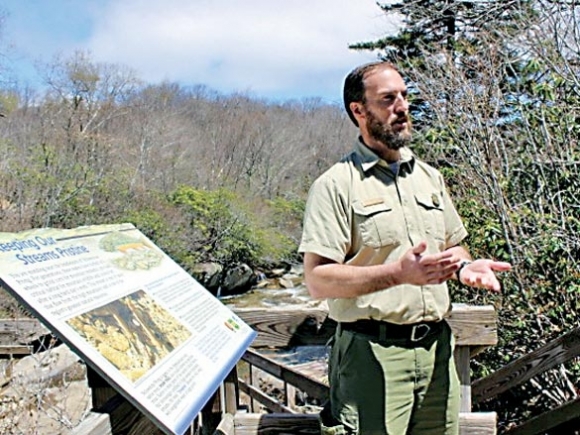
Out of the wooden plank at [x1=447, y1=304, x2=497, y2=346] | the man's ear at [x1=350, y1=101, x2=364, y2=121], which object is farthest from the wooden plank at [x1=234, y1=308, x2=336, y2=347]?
the man's ear at [x1=350, y1=101, x2=364, y2=121]

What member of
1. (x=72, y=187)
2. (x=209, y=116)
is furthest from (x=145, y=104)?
(x=72, y=187)

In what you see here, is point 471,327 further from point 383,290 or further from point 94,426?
point 94,426

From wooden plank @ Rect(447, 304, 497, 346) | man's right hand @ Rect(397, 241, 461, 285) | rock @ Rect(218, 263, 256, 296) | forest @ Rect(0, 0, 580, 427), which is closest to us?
man's right hand @ Rect(397, 241, 461, 285)

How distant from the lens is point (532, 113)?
212 inches

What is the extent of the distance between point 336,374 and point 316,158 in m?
22.7

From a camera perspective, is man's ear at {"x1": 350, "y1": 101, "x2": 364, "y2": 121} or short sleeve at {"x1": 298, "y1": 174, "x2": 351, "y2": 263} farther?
man's ear at {"x1": 350, "y1": 101, "x2": 364, "y2": 121}

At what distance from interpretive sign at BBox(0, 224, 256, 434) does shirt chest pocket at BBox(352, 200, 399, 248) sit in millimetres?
480

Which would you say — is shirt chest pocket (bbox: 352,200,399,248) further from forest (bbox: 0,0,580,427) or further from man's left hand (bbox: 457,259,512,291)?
forest (bbox: 0,0,580,427)

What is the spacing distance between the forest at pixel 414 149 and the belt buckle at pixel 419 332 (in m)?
2.81

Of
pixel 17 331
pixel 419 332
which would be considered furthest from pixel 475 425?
pixel 17 331

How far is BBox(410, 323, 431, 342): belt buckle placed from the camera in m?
1.54

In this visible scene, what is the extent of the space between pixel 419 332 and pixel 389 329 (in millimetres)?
91

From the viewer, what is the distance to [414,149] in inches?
285

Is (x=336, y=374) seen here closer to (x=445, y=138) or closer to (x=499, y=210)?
Result: (x=499, y=210)
